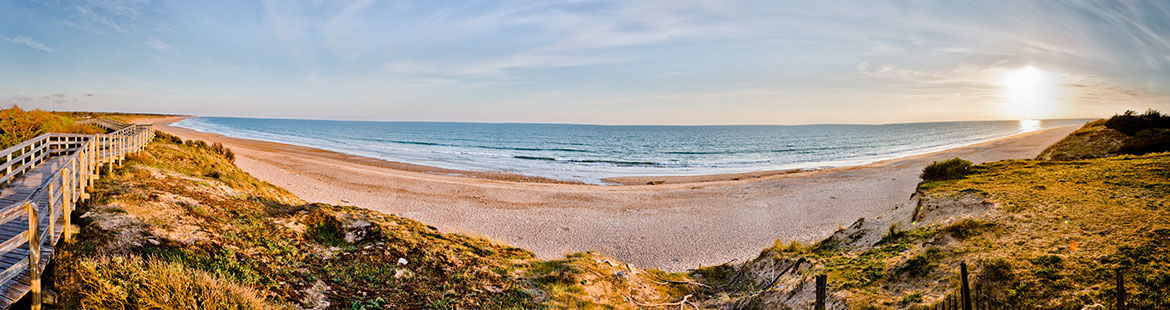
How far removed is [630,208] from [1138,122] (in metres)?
14.6

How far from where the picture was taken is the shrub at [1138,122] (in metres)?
11.8

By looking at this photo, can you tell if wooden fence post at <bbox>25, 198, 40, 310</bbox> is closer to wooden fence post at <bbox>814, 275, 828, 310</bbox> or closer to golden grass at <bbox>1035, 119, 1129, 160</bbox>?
wooden fence post at <bbox>814, 275, 828, 310</bbox>

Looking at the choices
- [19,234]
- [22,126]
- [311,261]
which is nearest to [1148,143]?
[311,261]

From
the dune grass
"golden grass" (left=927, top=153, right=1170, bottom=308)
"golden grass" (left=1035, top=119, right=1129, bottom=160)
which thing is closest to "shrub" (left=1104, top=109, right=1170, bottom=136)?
"golden grass" (left=1035, top=119, right=1129, bottom=160)

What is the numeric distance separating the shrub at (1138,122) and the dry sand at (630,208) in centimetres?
644

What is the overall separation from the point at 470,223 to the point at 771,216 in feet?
35.3

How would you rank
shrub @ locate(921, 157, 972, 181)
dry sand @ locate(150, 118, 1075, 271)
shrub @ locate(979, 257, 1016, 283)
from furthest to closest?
dry sand @ locate(150, 118, 1075, 271) → shrub @ locate(921, 157, 972, 181) → shrub @ locate(979, 257, 1016, 283)

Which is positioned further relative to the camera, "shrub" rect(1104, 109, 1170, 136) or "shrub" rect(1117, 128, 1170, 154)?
"shrub" rect(1104, 109, 1170, 136)

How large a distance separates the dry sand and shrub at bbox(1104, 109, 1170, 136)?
6.44 metres

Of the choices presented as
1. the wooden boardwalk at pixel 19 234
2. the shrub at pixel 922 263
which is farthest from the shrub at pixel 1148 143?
the wooden boardwalk at pixel 19 234

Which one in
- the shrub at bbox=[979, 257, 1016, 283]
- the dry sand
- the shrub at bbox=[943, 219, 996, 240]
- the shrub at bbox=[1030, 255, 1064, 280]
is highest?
the shrub at bbox=[943, 219, 996, 240]

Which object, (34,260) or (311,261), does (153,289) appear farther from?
(311,261)

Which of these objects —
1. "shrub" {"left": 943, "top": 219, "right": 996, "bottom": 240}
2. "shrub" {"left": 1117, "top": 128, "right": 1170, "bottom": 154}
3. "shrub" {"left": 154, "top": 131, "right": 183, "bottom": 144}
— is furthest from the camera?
"shrub" {"left": 154, "top": 131, "right": 183, "bottom": 144}

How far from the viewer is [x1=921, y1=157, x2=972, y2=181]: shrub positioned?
32.7ft
